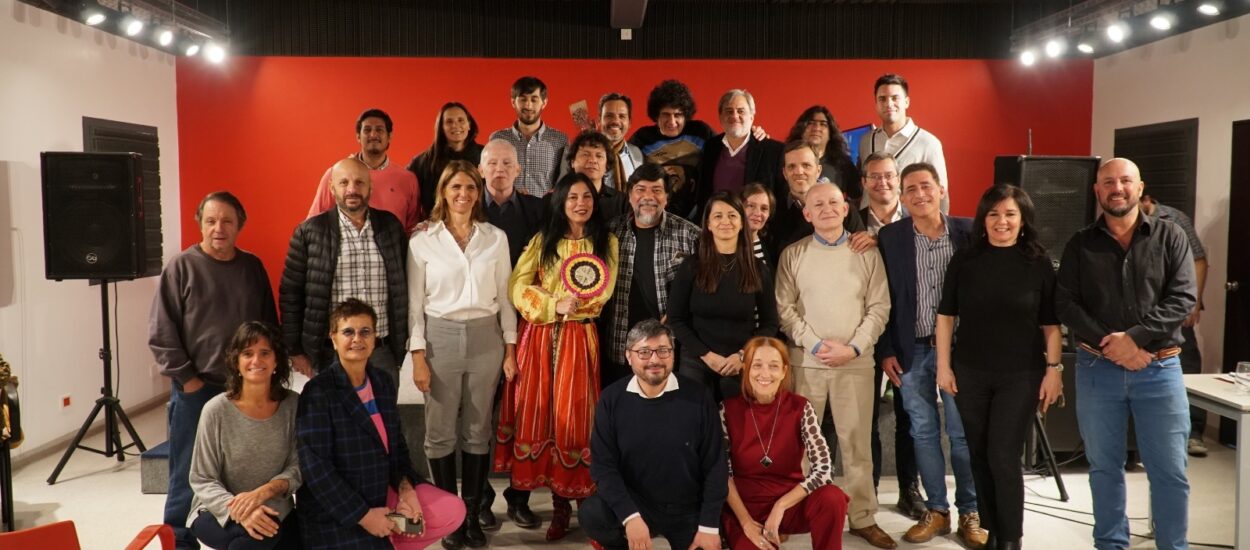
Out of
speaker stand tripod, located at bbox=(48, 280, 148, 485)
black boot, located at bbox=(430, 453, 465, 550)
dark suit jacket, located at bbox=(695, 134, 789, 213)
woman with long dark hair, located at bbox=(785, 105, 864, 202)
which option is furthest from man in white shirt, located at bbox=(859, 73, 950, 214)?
speaker stand tripod, located at bbox=(48, 280, 148, 485)

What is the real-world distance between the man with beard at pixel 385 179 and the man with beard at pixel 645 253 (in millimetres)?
1132

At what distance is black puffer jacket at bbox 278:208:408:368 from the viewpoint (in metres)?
3.69

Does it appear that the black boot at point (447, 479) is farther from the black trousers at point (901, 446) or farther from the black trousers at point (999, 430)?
the black trousers at point (999, 430)

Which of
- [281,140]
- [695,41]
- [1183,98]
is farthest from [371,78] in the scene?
[1183,98]

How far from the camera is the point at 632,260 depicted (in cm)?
386

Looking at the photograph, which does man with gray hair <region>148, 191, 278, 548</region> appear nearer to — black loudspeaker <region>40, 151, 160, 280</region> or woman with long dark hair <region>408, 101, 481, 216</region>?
woman with long dark hair <region>408, 101, 481, 216</region>

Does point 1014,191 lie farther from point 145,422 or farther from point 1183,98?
point 145,422

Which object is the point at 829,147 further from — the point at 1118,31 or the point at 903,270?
the point at 1118,31

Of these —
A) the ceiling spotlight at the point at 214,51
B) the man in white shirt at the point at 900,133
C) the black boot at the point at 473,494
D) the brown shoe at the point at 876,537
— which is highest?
the ceiling spotlight at the point at 214,51

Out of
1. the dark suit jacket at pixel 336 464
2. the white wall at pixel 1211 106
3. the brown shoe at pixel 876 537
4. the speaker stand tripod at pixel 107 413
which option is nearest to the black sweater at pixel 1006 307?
the brown shoe at pixel 876 537

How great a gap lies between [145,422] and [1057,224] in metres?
5.93

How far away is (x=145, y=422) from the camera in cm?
614

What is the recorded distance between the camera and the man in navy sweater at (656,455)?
3.17 meters

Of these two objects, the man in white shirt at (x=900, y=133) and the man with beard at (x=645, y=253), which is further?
the man in white shirt at (x=900, y=133)
